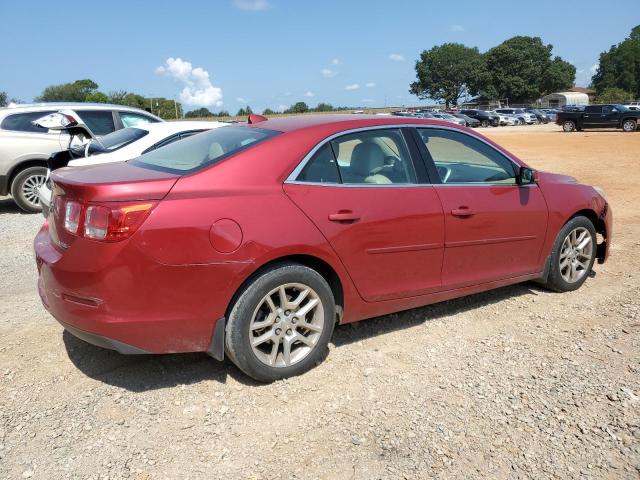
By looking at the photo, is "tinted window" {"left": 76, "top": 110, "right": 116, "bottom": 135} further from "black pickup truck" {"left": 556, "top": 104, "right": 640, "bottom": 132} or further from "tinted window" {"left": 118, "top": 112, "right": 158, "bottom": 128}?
"black pickup truck" {"left": 556, "top": 104, "right": 640, "bottom": 132}

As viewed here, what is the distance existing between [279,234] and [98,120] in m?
7.32

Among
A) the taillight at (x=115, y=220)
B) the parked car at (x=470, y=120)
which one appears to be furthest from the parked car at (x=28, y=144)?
the parked car at (x=470, y=120)

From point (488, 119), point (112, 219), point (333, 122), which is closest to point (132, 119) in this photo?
point (333, 122)

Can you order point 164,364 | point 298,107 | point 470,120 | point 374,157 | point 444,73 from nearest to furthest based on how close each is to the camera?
point 164,364, point 374,157, point 470,120, point 298,107, point 444,73

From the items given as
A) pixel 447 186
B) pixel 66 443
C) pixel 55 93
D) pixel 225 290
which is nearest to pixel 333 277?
pixel 225 290

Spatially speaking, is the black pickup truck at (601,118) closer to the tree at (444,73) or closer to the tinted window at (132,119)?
the tinted window at (132,119)

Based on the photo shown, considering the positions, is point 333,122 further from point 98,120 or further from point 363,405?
point 98,120

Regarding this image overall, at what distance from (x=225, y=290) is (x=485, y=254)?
2.14 meters

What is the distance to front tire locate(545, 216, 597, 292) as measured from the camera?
4.81 metres

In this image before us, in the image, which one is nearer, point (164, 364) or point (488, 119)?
point (164, 364)

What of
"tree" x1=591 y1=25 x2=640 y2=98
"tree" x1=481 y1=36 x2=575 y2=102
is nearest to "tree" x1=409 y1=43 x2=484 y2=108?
"tree" x1=481 y1=36 x2=575 y2=102

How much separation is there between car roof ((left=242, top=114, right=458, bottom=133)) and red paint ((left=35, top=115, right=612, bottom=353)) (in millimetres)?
14

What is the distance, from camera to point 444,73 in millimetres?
130375

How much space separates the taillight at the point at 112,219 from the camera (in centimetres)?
285
